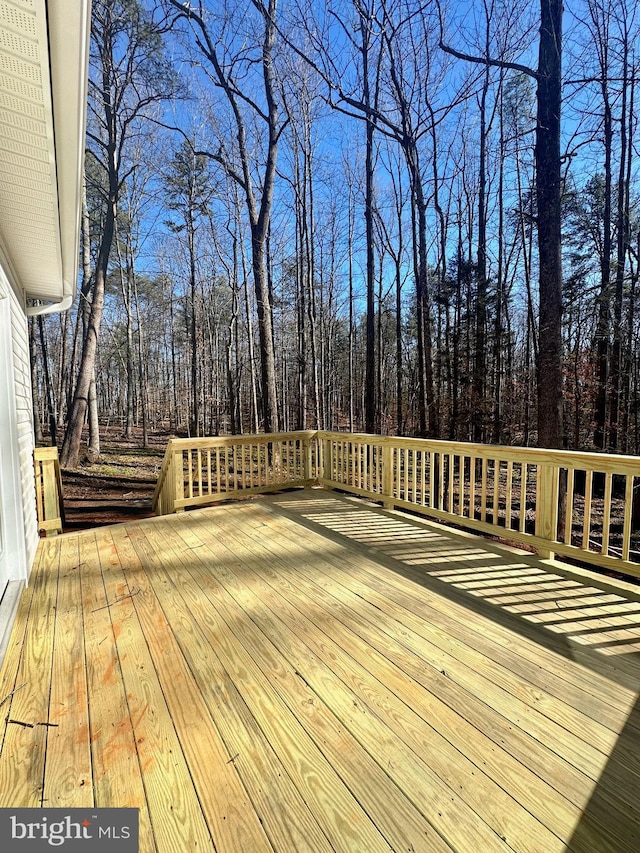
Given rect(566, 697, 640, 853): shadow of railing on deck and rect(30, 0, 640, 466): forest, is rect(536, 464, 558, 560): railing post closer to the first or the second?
rect(566, 697, 640, 853): shadow of railing on deck

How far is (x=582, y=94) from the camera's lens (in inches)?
270

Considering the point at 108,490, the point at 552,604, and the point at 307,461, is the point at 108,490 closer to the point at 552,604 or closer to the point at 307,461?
the point at 307,461

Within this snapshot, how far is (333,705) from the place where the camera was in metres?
1.54

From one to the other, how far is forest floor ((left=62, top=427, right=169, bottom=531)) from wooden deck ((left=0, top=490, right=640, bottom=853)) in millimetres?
3386

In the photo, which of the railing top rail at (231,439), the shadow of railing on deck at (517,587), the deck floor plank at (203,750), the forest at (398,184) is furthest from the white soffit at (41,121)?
the forest at (398,184)

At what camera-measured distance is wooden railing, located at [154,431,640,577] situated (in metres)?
2.65

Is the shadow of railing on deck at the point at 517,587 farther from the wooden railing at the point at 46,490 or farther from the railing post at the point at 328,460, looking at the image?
the wooden railing at the point at 46,490

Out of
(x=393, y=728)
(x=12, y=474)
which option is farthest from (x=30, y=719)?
(x=12, y=474)

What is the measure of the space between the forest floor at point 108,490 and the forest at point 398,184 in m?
0.79

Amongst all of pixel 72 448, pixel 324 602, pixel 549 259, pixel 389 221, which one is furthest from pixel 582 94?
pixel 72 448

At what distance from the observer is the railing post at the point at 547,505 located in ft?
9.34

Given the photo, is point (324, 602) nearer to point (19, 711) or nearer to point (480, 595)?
point (480, 595)

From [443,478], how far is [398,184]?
10.7 metres

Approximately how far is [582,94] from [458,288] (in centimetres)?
485
